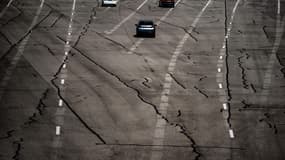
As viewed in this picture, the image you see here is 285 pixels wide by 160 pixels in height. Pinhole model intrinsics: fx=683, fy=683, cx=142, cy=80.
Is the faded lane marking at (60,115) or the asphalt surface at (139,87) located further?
the asphalt surface at (139,87)

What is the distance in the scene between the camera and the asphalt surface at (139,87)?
3097 centimetres

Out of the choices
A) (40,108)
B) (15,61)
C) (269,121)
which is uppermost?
(40,108)

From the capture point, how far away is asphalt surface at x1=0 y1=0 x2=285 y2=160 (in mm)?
30969

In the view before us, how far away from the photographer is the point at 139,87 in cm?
4219

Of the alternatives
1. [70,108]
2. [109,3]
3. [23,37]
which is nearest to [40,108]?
[70,108]

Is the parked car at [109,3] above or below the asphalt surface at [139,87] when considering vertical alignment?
below

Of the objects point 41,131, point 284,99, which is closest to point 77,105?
point 41,131

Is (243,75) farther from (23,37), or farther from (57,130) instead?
(23,37)

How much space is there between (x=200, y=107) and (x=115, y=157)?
9973 mm

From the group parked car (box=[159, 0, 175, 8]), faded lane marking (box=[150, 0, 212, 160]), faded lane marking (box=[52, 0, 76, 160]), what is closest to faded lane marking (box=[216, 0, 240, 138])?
faded lane marking (box=[150, 0, 212, 160])

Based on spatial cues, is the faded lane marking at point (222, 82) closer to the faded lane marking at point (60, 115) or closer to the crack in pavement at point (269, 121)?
the crack in pavement at point (269, 121)

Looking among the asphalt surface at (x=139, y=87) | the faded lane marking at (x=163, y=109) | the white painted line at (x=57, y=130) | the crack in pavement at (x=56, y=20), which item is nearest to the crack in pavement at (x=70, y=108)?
the asphalt surface at (x=139, y=87)

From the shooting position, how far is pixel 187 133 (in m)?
32.8

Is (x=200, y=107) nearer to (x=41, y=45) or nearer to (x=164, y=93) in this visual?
(x=164, y=93)
